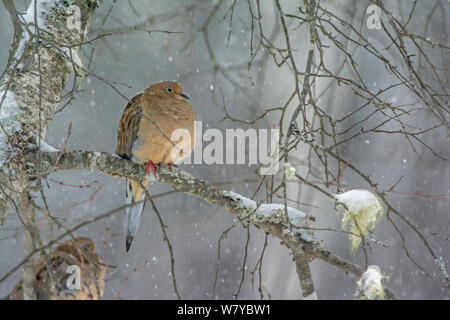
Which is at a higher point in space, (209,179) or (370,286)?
(209,179)

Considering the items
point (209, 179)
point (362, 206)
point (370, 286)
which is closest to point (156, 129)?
point (362, 206)

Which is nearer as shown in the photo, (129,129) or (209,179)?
(129,129)

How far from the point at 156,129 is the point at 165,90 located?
208 millimetres

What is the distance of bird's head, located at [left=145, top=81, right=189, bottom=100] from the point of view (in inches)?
83.7

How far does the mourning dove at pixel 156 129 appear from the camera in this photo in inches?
81.3

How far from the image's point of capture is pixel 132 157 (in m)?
2.12

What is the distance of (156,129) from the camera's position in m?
2.06

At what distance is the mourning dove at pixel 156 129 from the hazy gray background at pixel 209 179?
2249 millimetres

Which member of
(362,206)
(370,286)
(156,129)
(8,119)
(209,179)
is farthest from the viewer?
(209,179)

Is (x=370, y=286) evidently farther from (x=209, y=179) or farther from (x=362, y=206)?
(x=209, y=179)

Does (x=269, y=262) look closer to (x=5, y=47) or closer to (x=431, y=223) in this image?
(x=431, y=223)

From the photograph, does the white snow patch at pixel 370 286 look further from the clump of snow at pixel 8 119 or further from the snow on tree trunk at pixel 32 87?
the clump of snow at pixel 8 119

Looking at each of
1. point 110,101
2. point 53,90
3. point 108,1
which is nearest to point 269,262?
point 110,101
